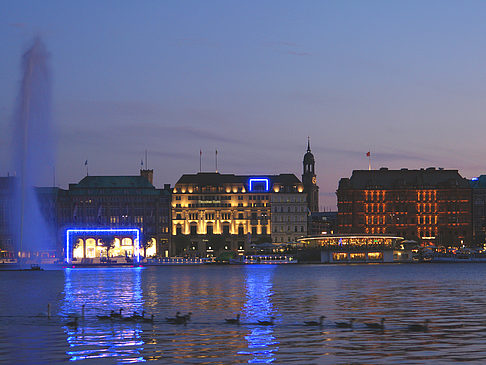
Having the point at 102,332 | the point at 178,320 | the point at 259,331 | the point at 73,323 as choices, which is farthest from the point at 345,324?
the point at 73,323

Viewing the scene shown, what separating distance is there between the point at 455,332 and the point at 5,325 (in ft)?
91.9

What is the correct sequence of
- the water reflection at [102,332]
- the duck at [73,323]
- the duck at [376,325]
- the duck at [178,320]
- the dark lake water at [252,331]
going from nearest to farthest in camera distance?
the dark lake water at [252,331], the water reflection at [102,332], the duck at [376,325], the duck at [73,323], the duck at [178,320]

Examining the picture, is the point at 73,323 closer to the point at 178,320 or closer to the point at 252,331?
the point at 178,320

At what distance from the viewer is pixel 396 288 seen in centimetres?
10144

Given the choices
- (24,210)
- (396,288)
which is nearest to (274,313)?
(396,288)

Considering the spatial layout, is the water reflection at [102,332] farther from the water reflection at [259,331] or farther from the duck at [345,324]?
the duck at [345,324]

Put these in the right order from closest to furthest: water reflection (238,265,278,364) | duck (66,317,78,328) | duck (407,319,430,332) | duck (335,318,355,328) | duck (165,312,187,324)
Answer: water reflection (238,265,278,364) < duck (407,319,430,332) < duck (335,318,355,328) < duck (66,317,78,328) < duck (165,312,187,324)

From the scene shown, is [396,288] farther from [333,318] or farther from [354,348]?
[354,348]

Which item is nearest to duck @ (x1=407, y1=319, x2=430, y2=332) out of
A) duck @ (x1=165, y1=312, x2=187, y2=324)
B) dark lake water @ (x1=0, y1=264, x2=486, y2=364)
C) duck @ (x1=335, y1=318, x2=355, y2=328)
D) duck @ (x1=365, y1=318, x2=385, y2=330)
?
dark lake water @ (x1=0, y1=264, x2=486, y2=364)

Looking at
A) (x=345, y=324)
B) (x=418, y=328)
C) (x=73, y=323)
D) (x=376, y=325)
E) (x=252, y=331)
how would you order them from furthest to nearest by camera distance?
(x=73, y=323)
(x=345, y=324)
(x=376, y=325)
(x=252, y=331)
(x=418, y=328)

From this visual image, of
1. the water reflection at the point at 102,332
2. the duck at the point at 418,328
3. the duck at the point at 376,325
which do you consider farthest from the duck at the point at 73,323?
the duck at the point at 418,328

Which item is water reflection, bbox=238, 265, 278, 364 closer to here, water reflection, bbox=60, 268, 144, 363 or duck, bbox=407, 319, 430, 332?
water reflection, bbox=60, 268, 144, 363

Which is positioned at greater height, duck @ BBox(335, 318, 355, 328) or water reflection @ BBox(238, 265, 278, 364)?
duck @ BBox(335, 318, 355, 328)

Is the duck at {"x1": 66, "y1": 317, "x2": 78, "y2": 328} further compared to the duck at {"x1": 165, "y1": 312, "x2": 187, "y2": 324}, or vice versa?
the duck at {"x1": 165, "y1": 312, "x2": 187, "y2": 324}
